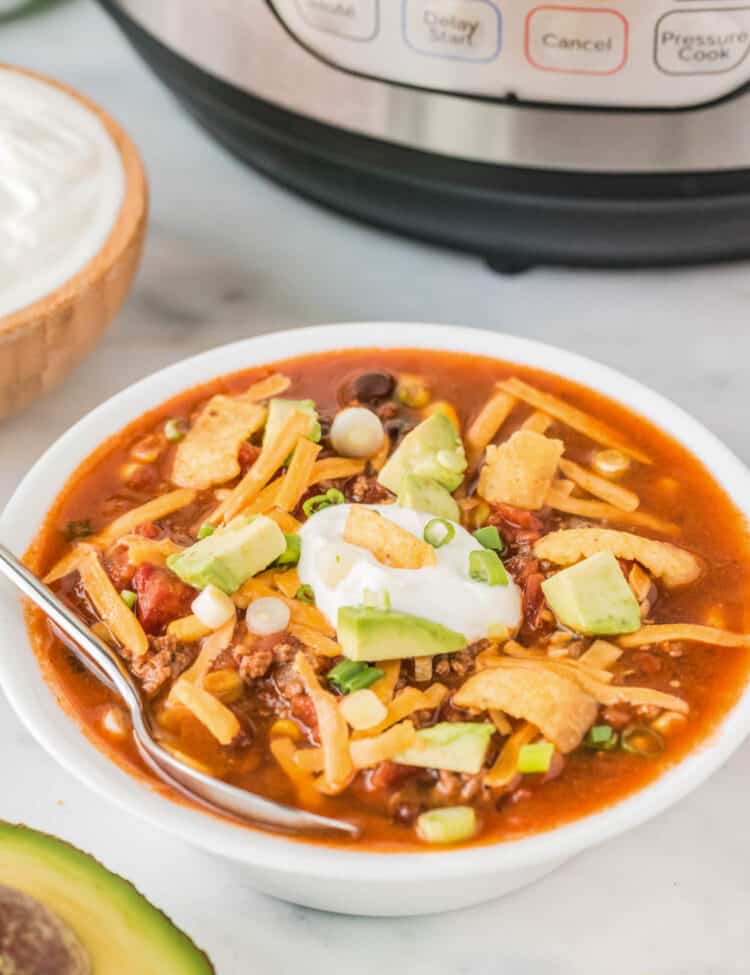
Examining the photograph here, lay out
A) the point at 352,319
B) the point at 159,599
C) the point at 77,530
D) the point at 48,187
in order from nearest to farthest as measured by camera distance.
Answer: the point at 159,599 → the point at 77,530 → the point at 48,187 → the point at 352,319

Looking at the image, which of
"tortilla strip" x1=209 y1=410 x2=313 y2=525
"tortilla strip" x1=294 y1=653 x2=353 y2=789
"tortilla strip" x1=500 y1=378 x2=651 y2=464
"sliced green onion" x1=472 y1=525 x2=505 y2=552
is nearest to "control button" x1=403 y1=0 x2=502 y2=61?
"tortilla strip" x1=500 y1=378 x2=651 y2=464

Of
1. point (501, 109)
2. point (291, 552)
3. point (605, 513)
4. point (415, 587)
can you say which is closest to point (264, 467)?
point (291, 552)

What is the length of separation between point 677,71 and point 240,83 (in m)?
0.60

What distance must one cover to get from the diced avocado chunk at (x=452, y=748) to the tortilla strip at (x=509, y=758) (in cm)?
1

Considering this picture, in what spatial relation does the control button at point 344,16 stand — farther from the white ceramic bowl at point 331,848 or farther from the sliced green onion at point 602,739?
the sliced green onion at point 602,739

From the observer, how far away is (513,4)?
1.70 m

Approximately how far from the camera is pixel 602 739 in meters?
1.24

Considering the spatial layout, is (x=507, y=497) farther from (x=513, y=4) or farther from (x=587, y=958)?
(x=513, y=4)

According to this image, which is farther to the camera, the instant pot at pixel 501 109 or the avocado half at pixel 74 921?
the instant pot at pixel 501 109

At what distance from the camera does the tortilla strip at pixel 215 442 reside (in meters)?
1.54

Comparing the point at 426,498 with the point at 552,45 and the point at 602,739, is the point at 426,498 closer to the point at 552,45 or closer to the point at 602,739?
the point at 602,739

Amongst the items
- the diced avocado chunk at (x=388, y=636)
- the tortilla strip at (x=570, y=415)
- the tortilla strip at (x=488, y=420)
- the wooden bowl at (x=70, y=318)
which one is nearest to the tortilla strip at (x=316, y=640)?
the diced avocado chunk at (x=388, y=636)

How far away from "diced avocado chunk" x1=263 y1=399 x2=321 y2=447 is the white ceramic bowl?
14cm

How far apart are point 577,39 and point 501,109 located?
140mm
